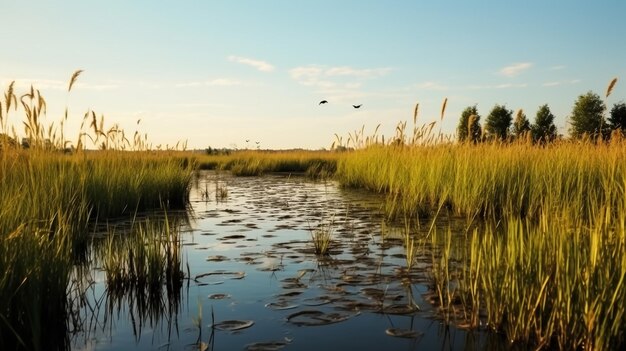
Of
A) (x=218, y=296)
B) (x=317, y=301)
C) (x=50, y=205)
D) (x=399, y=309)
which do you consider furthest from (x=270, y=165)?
(x=399, y=309)

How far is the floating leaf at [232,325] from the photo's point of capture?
303 centimetres

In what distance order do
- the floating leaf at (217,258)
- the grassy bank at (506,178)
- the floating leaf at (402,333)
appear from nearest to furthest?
the floating leaf at (402,333) → the floating leaf at (217,258) → the grassy bank at (506,178)

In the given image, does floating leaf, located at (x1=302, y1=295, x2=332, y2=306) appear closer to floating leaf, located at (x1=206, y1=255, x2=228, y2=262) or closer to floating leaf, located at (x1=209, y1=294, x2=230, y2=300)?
floating leaf, located at (x1=209, y1=294, x2=230, y2=300)

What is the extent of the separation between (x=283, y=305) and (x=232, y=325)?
0.49 m

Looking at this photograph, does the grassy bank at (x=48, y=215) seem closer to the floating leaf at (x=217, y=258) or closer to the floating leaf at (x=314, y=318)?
the floating leaf at (x=217, y=258)

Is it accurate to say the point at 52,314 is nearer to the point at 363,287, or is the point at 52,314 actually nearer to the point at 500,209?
the point at 363,287

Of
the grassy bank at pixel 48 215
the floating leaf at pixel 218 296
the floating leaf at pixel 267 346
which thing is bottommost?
the floating leaf at pixel 267 346

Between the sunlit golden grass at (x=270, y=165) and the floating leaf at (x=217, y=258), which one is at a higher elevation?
the sunlit golden grass at (x=270, y=165)

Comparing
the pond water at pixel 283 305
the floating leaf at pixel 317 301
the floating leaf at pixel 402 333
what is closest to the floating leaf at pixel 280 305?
the pond water at pixel 283 305

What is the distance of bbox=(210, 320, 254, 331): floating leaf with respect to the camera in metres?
3.03

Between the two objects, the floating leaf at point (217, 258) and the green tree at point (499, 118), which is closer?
the floating leaf at point (217, 258)

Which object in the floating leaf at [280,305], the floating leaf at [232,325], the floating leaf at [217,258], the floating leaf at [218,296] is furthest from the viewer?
the floating leaf at [217,258]

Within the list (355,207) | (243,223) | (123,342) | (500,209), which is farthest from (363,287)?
(355,207)

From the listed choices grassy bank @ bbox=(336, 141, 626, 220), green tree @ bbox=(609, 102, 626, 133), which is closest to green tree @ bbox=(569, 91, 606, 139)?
green tree @ bbox=(609, 102, 626, 133)
